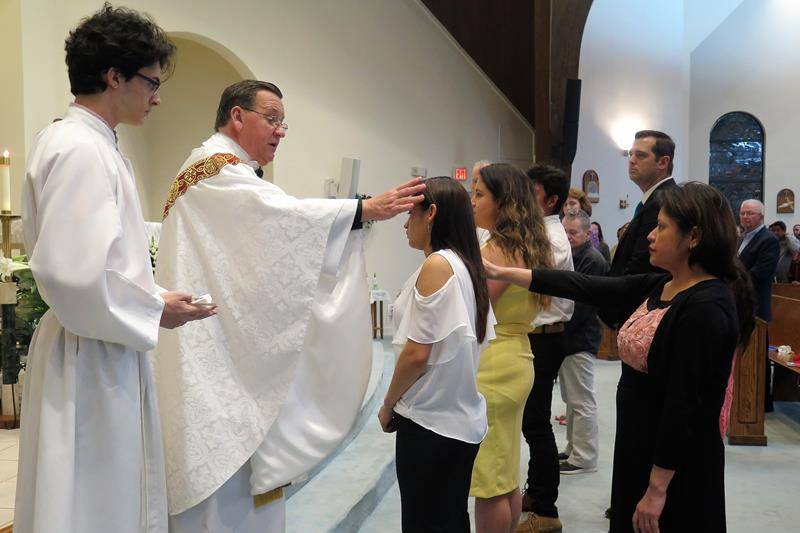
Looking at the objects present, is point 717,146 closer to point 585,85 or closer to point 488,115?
point 585,85

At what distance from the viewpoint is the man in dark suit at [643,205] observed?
113 inches

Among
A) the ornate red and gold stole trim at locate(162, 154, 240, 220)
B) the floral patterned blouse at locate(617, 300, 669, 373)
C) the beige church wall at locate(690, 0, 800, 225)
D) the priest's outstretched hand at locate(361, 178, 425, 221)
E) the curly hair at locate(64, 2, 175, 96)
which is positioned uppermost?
the beige church wall at locate(690, 0, 800, 225)

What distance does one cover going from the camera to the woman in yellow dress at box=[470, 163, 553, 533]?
2.53 m

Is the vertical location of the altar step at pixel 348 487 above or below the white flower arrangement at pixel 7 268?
below

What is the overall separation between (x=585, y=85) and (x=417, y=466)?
9.81m

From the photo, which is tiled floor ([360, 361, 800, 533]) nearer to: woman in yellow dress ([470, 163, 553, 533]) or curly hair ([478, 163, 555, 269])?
woman in yellow dress ([470, 163, 553, 533])

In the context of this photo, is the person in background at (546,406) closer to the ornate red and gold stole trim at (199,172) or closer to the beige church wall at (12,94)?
the ornate red and gold stole trim at (199,172)

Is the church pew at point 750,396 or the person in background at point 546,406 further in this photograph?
the church pew at point 750,396

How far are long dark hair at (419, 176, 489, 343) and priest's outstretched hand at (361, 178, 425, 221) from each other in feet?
0.32

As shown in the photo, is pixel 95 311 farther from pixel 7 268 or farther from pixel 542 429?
pixel 7 268

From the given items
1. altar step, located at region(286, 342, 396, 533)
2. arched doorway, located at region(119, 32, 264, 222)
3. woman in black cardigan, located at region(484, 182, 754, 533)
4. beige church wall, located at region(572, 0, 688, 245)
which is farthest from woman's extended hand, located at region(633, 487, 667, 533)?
beige church wall, located at region(572, 0, 688, 245)

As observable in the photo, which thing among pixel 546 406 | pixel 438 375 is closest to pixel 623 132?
pixel 546 406

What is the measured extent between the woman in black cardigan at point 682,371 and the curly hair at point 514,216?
23.1 inches

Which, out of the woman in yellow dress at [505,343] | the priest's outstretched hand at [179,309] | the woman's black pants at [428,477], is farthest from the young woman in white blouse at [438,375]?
the priest's outstretched hand at [179,309]
